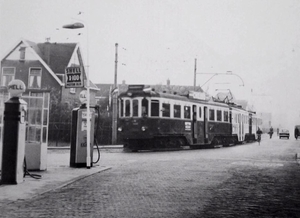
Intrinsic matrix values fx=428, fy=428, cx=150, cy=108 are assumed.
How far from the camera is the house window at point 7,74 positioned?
15042mm

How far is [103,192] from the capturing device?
7.31 m

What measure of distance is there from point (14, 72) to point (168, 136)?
26.8 ft

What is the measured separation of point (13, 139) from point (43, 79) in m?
13.2

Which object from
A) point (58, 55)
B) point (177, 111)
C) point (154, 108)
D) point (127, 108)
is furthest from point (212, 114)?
point (58, 55)

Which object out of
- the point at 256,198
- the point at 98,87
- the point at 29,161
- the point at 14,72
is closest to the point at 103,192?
the point at 256,198

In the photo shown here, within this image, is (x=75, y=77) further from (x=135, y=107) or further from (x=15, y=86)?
(x=135, y=107)

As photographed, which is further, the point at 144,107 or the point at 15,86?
the point at 144,107

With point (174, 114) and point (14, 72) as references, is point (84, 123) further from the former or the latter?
point (174, 114)

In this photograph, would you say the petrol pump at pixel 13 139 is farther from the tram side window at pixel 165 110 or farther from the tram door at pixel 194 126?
the tram door at pixel 194 126

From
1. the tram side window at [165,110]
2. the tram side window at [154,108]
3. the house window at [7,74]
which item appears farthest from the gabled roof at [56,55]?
the tram side window at [165,110]

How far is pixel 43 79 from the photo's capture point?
→ 20.8 metres

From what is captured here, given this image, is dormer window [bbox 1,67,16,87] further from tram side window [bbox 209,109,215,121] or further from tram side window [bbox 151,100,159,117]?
tram side window [bbox 209,109,215,121]

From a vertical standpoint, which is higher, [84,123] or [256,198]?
[84,123]

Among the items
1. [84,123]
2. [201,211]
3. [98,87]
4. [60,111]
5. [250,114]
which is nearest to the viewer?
[201,211]
